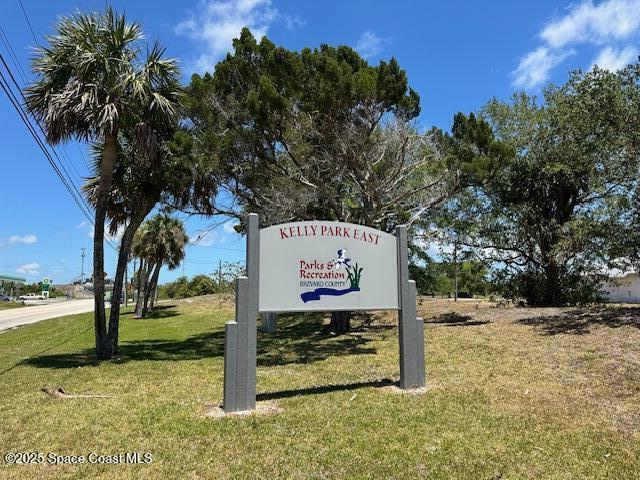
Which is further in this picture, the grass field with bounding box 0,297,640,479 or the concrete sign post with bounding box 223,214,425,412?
the concrete sign post with bounding box 223,214,425,412

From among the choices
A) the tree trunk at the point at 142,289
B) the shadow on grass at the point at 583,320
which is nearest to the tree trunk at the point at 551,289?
the shadow on grass at the point at 583,320

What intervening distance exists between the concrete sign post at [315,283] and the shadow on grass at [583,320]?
18.1 feet

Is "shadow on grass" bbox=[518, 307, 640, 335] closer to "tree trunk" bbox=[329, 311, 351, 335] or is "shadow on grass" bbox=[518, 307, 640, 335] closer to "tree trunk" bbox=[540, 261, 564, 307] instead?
"tree trunk" bbox=[540, 261, 564, 307]

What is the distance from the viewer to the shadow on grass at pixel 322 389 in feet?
24.2

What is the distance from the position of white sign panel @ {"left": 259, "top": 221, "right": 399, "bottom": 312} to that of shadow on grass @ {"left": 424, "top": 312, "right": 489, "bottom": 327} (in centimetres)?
Result: 752

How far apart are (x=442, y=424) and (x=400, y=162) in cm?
1020

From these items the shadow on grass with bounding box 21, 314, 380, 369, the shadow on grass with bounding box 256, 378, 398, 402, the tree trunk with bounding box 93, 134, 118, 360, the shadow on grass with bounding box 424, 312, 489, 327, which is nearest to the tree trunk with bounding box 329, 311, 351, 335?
the shadow on grass with bounding box 21, 314, 380, 369

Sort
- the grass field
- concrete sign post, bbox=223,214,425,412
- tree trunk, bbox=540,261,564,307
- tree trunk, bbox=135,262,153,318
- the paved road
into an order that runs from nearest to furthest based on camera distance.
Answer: the grass field < concrete sign post, bbox=223,214,425,412 < tree trunk, bbox=540,261,564,307 < the paved road < tree trunk, bbox=135,262,153,318

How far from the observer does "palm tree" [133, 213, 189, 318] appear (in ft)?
107

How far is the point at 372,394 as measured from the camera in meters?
7.35

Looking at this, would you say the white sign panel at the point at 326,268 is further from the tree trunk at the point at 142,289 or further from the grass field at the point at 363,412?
the tree trunk at the point at 142,289

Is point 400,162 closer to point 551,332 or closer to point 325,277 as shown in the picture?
point 551,332

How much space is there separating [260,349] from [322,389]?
5.80 metres

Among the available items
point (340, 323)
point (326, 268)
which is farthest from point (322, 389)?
point (340, 323)
